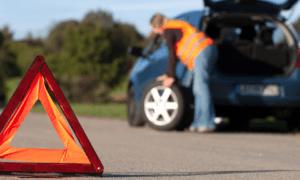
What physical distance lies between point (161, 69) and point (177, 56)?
1.10 feet

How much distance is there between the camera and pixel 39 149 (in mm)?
3686

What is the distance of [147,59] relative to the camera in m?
7.90

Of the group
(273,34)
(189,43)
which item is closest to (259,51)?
(273,34)

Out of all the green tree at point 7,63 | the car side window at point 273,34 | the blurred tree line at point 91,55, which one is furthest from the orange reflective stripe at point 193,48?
the green tree at point 7,63

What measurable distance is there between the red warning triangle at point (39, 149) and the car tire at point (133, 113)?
441 centimetres

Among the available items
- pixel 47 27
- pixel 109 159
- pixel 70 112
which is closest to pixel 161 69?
pixel 109 159

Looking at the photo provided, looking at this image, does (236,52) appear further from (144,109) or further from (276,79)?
(144,109)

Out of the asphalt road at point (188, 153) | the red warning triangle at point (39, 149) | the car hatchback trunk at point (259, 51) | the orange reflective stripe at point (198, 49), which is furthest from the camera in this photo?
the car hatchback trunk at point (259, 51)

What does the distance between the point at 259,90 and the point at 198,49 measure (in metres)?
1.01

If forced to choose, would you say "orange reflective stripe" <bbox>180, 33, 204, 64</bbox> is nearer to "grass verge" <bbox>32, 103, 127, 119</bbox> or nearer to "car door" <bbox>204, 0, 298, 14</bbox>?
"car door" <bbox>204, 0, 298, 14</bbox>

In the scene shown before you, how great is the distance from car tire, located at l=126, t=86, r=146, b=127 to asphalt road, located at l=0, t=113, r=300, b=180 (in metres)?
0.53

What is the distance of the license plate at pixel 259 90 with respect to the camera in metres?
7.13

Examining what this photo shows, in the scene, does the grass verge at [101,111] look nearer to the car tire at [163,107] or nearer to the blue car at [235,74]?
the blue car at [235,74]

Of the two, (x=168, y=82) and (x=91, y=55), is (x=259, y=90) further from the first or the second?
(x=91, y=55)
